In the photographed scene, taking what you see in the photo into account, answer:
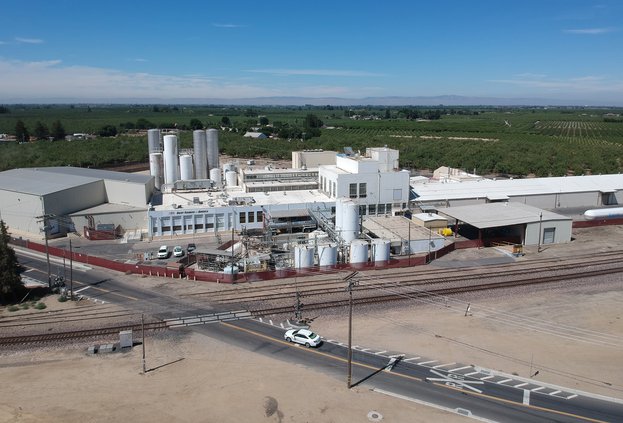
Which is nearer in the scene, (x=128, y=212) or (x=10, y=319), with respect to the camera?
(x=10, y=319)

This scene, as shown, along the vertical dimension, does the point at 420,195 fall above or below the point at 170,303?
above

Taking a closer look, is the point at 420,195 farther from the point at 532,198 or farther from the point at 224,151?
the point at 224,151

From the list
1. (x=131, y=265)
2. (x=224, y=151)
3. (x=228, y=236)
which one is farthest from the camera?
(x=224, y=151)

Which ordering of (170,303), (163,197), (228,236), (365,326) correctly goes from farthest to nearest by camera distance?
(163,197) → (228,236) → (170,303) → (365,326)

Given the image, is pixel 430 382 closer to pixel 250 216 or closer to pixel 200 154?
pixel 250 216

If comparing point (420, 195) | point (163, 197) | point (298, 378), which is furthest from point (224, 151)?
point (298, 378)

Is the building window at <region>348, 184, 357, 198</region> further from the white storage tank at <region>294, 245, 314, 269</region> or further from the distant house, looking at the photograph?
the distant house
